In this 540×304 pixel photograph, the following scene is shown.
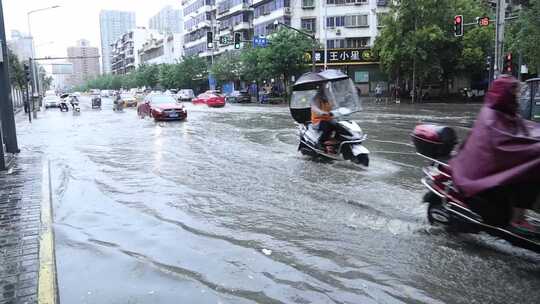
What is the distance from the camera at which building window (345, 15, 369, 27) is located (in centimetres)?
5758

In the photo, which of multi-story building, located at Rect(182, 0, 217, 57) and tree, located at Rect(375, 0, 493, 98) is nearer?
tree, located at Rect(375, 0, 493, 98)

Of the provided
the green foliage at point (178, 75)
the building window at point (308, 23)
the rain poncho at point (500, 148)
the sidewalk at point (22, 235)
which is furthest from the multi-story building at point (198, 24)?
the rain poncho at point (500, 148)

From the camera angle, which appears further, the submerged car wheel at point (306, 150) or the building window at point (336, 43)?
the building window at point (336, 43)

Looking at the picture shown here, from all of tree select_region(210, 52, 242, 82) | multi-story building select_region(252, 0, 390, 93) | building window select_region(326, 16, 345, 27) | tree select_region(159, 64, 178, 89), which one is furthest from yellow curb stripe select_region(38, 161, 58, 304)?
tree select_region(159, 64, 178, 89)

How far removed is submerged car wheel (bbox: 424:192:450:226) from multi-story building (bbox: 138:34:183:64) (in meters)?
103

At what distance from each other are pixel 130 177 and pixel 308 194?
392cm

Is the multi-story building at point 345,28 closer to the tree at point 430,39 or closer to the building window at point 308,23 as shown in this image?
the building window at point 308,23

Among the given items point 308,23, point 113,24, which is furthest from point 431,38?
point 113,24

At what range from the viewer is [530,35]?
26.8 metres

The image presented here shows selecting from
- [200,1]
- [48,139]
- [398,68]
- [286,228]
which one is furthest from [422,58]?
[200,1]

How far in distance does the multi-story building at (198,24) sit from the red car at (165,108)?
55675mm

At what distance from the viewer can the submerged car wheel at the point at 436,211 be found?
20.9 feet

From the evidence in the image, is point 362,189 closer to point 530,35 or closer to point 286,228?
point 286,228

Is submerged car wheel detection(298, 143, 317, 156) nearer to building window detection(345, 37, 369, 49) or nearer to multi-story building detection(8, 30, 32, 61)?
building window detection(345, 37, 369, 49)
